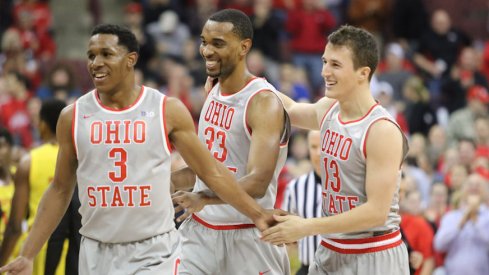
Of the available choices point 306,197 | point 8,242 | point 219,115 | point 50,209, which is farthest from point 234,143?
point 8,242

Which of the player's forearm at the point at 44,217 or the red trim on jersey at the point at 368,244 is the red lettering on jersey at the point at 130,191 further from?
the red trim on jersey at the point at 368,244

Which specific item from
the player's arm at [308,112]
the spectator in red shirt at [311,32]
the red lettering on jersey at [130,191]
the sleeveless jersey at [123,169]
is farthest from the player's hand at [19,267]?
the spectator in red shirt at [311,32]

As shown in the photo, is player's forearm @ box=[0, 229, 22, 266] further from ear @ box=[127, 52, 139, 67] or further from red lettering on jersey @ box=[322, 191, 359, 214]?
red lettering on jersey @ box=[322, 191, 359, 214]

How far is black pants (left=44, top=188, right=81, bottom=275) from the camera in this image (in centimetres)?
785

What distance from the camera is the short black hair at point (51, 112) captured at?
7.97 m

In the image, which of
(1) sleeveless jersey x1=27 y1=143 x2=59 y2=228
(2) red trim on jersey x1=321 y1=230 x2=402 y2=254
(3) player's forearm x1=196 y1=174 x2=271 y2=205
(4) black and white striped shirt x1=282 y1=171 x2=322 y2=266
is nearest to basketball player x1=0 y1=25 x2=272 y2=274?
(3) player's forearm x1=196 y1=174 x2=271 y2=205

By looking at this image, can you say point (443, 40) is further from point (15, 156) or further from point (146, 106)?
point (146, 106)

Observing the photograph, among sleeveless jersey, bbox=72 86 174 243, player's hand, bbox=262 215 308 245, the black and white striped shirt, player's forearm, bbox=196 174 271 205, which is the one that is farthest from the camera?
the black and white striped shirt

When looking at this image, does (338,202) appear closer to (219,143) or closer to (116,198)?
(219,143)

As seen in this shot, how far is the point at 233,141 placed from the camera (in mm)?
Answer: 6621

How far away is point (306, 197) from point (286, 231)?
94.4 inches

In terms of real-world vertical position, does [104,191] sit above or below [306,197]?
above

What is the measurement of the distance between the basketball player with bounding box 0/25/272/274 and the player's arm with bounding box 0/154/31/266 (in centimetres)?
183

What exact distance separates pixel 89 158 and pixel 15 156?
479cm
